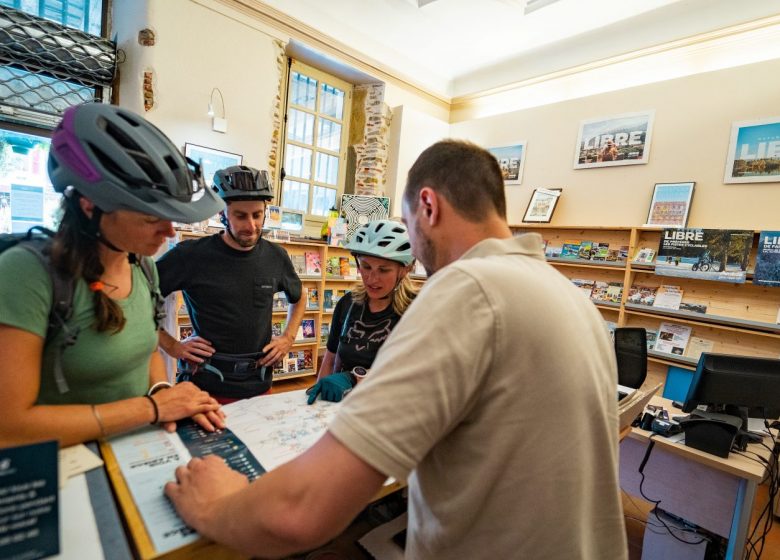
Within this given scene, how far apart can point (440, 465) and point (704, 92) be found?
542 centimetres

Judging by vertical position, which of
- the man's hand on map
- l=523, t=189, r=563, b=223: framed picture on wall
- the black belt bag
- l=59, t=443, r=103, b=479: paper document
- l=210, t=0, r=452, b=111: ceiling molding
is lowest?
the black belt bag

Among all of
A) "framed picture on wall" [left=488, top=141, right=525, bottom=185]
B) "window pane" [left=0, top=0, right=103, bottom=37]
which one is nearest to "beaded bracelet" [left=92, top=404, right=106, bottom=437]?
"window pane" [left=0, top=0, right=103, bottom=37]

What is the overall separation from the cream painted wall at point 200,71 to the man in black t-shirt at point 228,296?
9.05 feet

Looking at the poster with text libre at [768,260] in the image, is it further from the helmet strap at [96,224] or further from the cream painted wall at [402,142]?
the helmet strap at [96,224]

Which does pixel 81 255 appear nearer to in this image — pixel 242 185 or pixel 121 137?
pixel 121 137

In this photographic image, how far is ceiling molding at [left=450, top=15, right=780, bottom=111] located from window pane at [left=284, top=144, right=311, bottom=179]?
9.54 feet

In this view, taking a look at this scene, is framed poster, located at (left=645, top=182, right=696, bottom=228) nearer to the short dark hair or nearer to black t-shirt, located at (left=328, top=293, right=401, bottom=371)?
black t-shirt, located at (left=328, top=293, right=401, bottom=371)

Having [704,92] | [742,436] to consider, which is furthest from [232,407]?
[704,92]

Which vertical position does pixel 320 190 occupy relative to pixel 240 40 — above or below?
below

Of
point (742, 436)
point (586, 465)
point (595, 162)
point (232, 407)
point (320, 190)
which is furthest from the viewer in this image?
point (320, 190)

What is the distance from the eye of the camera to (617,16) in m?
4.77

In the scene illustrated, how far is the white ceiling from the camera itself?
452 cm

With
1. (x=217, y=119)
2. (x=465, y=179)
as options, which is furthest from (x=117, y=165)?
(x=217, y=119)

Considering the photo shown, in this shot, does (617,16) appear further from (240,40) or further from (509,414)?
(509,414)
